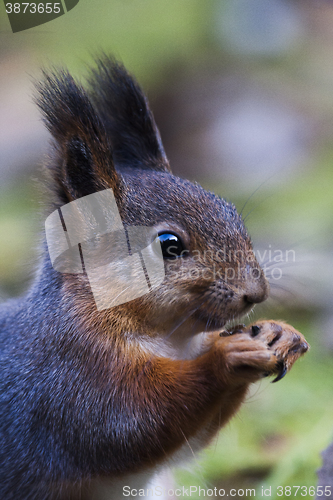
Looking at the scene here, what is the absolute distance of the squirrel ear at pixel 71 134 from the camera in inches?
42.3

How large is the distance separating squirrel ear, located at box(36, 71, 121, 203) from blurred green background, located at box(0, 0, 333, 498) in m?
0.12

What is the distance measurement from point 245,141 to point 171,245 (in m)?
1.23

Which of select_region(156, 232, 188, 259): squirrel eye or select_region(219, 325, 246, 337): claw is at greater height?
select_region(156, 232, 188, 259): squirrel eye

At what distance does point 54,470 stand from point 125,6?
136 centimetres

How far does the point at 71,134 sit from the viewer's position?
3.53 ft

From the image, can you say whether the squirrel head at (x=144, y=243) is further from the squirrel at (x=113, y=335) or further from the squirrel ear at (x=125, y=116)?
the squirrel ear at (x=125, y=116)

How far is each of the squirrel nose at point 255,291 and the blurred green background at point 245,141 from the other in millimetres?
232

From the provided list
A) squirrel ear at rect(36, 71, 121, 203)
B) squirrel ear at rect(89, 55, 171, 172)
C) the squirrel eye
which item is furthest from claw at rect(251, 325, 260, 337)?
squirrel ear at rect(89, 55, 171, 172)

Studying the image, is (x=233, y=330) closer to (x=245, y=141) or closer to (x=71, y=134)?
(x=71, y=134)

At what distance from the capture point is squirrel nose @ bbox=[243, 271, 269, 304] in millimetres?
1105

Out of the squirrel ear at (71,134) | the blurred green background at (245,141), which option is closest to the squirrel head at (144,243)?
the squirrel ear at (71,134)

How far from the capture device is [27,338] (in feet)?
3.92

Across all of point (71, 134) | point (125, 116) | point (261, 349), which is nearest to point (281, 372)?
point (261, 349)

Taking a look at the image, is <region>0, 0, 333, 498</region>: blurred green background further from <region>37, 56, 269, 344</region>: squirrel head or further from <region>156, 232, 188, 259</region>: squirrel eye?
<region>156, 232, 188, 259</region>: squirrel eye
